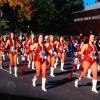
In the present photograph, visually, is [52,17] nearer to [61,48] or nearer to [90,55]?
[61,48]

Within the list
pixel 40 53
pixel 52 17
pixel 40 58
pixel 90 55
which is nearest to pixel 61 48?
pixel 40 53

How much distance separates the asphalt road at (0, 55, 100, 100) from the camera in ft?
46.3

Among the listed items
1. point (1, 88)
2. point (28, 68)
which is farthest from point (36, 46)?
point (28, 68)

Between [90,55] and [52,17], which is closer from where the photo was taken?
[90,55]

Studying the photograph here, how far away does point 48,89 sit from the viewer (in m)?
16.2

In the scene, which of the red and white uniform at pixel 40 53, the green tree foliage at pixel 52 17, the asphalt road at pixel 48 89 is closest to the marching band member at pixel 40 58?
the red and white uniform at pixel 40 53

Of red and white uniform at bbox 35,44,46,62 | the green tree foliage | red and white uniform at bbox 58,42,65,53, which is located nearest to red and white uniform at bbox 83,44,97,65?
red and white uniform at bbox 35,44,46,62

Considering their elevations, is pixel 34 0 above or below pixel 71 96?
above

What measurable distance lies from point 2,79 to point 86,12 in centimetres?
3448

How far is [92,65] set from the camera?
15617mm

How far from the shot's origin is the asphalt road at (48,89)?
556 inches

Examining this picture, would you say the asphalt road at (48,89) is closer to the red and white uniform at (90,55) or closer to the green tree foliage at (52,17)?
the red and white uniform at (90,55)

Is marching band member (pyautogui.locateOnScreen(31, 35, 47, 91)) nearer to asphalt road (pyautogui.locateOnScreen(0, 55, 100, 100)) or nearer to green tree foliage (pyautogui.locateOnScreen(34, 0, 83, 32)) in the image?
asphalt road (pyautogui.locateOnScreen(0, 55, 100, 100))

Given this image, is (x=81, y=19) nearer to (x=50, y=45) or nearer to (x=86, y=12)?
(x=86, y=12)
